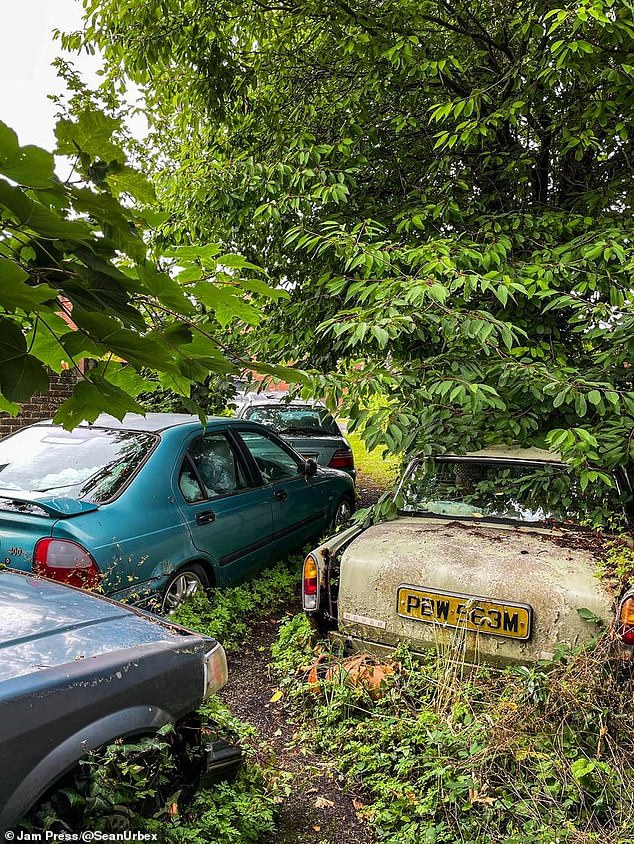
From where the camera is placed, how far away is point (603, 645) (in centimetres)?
307

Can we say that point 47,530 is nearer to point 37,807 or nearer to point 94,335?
point 37,807

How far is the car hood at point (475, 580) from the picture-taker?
3219 mm

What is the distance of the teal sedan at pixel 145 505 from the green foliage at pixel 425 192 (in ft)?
4.12

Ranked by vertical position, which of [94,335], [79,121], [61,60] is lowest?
[94,335]

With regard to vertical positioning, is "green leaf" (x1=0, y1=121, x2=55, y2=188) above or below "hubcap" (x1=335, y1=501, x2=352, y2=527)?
above

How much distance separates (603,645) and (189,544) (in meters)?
2.75

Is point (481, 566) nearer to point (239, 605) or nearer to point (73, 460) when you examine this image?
point (239, 605)

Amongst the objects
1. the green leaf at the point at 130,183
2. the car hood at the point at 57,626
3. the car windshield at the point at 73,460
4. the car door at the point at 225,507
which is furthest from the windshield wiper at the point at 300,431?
the green leaf at the point at 130,183

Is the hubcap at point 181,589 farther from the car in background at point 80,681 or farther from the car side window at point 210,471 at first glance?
the car in background at point 80,681

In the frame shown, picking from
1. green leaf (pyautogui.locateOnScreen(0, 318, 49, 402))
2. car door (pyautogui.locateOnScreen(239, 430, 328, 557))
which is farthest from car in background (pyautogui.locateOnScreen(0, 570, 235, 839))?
car door (pyautogui.locateOnScreen(239, 430, 328, 557))

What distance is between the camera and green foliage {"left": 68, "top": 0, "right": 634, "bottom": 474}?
4.10m

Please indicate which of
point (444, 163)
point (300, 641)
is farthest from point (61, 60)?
point (300, 641)

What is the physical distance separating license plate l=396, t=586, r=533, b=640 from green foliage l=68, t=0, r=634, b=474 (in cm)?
95

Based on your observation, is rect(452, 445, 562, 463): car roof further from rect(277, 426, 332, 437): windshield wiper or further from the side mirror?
rect(277, 426, 332, 437): windshield wiper
